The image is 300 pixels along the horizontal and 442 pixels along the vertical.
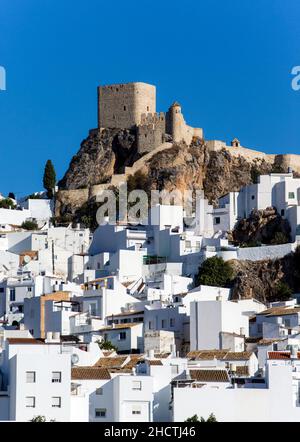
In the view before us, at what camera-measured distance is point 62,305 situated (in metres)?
65.1

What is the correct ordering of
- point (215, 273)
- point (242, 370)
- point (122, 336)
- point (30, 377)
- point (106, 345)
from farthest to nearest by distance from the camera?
point (215, 273) < point (122, 336) < point (106, 345) < point (242, 370) < point (30, 377)

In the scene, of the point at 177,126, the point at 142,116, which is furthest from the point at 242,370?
the point at 142,116

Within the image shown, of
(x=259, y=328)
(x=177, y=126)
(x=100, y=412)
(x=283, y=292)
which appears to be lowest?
(x=100, y=412)

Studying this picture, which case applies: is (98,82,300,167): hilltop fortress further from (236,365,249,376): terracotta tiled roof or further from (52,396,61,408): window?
(52,396,61,408): window

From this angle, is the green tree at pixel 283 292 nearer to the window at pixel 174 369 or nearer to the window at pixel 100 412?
the window at pixel 174 369

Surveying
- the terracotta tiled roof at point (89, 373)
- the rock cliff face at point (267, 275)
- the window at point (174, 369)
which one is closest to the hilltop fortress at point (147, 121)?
the rock cliff face at point (267, 275)

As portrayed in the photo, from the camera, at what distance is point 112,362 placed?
52438 millimetres

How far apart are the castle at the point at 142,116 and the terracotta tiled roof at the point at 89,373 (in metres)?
41.3

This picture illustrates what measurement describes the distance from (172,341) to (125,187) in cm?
2459

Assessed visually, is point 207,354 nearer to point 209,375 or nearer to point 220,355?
point 220,355

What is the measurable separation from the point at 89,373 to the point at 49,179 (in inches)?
1708

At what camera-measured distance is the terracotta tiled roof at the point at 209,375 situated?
47.7m
